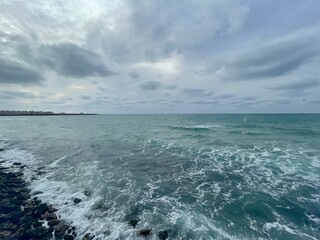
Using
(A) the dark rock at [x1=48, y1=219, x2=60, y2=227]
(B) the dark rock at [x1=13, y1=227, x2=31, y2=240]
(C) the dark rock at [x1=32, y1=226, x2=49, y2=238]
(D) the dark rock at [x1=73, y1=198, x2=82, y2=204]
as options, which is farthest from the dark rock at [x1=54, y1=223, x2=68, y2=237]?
(D) the dark rock at [x1=73, y1=198, x2=82, y2=204]

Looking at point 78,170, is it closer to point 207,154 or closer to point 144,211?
point 144,211

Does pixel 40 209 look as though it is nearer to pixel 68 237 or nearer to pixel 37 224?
pixel 37 224

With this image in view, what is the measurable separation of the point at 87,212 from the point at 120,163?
9009 mm

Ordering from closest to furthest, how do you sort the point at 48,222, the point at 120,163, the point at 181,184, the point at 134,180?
the point at 48,222
the point at 181,184
the point at 134,180
the point at 120,163

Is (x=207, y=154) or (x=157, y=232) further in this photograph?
(x=207, y=154)

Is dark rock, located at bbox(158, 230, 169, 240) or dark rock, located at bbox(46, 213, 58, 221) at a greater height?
dark rock, located at bbox(46, 213, 58, 221)

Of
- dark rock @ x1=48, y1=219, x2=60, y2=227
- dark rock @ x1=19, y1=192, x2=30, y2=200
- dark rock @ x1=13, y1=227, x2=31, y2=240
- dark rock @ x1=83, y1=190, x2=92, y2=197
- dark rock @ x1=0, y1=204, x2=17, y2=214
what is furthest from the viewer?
dark rock @ x1=83, y1=190, x2=92, y2=197

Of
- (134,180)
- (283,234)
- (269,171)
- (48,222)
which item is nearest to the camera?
(283,234)

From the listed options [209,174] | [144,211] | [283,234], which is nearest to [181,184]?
[209,174]

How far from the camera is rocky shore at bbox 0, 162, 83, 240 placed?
848cm

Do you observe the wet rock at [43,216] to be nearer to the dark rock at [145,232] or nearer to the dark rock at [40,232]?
the dark rock at [40,232]

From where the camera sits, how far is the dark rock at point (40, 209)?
10059 millimetres

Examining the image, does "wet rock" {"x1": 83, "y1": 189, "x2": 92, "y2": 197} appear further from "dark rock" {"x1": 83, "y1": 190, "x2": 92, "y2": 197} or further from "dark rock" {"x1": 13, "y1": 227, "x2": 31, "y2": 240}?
"dark rock" {"x1": 13, "y1": 227, "x2": 31, "y2": 240}

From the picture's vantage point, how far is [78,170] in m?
17.4
